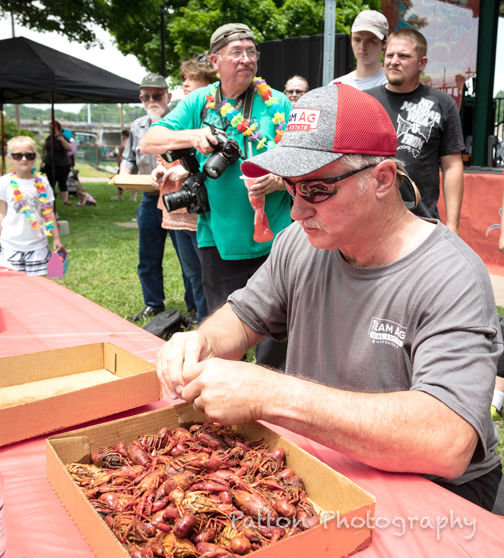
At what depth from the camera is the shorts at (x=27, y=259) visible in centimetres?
539

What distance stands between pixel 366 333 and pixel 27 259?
465 cm

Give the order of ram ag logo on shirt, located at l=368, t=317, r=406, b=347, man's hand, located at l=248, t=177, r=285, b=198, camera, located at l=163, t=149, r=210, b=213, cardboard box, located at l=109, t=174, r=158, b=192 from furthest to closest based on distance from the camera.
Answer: cardboard box, located at l=109, t=174, r=158, b=192 < camera, located at l=163, t=149, r=210, b=213 < man's hand, located at l=248, t=177, r=285, b=198 < ram ag logo on shirt, located at l=368, t=317, r=406, b=347

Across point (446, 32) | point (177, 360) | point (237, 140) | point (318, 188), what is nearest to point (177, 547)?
point (177, 360)

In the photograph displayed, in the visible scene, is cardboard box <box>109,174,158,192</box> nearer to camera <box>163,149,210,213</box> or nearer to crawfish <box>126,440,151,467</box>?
camera <box>163,149,210,213</box>

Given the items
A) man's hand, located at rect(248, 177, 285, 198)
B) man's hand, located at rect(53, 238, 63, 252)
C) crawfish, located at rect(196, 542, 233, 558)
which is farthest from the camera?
man's hand, located at rect(53, 238, 63, 252)

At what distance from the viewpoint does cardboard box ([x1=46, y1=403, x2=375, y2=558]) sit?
0.94 meters

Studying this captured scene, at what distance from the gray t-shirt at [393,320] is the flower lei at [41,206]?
4.10 metres

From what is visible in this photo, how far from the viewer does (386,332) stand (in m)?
1.46

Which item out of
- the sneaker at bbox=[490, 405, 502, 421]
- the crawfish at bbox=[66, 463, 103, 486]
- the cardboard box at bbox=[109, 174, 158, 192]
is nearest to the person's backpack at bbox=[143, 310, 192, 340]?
the cardboard box at bbox=[109, 174, 158, 192]

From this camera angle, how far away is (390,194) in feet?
4.87

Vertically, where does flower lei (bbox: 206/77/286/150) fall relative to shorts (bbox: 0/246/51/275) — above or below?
above

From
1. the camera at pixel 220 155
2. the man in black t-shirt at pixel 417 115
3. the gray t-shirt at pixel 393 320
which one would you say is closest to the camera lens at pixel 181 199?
the camera at pixel 220 155

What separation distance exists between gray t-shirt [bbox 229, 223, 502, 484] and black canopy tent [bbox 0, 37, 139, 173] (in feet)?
26.5

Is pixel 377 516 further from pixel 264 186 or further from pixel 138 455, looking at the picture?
pixel 264 186
